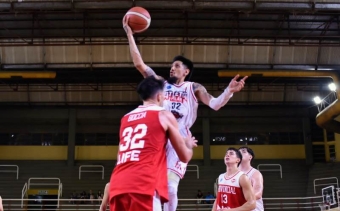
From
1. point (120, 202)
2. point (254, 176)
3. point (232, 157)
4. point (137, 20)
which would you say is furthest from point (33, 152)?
point (120, 202)

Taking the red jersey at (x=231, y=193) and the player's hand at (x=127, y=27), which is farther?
the red jersey at (x=231, y=193)

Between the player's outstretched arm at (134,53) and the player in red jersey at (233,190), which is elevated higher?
the player's outstretched arm at (134,53)

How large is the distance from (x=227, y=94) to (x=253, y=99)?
2623 centimetres

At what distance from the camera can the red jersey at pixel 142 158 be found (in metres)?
3.70

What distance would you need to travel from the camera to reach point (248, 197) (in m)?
6.98

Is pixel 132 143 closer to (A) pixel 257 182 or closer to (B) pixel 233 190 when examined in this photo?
(B) pixel 233 190

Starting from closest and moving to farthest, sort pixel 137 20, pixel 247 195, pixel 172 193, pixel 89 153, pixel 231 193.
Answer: pixel 172 193 < pixel 137 20 < pixel 247 195 < pixel 231 193 < pixel 89 153

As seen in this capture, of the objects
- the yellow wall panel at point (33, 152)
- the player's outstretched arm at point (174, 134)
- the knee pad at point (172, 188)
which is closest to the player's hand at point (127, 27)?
the knee pad at point (172, 188)

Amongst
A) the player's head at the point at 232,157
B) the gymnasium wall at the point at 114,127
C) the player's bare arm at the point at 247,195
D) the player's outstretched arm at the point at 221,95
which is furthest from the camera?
the gymnasium wall at the point at 114,127

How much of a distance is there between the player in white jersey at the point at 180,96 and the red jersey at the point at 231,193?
6.24 ft

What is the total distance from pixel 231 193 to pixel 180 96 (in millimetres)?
2283

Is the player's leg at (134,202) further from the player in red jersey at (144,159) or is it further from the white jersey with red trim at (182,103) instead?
the white jersey with red trim at (182,103)

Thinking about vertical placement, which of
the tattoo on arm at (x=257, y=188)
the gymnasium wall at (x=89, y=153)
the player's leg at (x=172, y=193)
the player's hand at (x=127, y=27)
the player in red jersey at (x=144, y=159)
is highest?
the player's hand at (x=127, y=27)

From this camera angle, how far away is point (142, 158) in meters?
3.76
